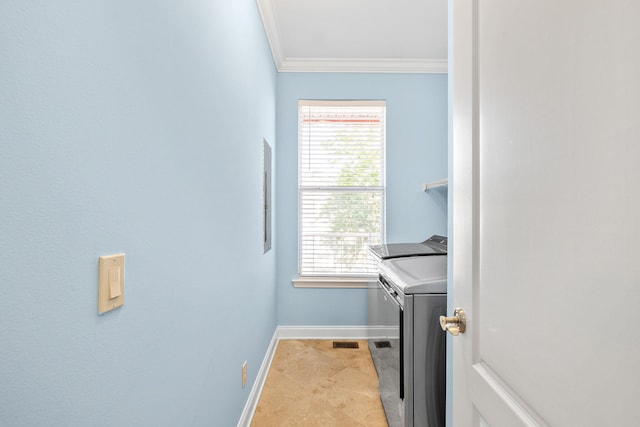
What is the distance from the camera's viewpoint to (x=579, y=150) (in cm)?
47

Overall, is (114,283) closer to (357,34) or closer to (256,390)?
(256,390)

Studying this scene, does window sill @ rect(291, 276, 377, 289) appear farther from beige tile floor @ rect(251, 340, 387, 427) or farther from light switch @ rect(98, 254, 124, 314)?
light switch @ rect(98, 254, 124, 314)

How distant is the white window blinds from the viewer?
3.05 m

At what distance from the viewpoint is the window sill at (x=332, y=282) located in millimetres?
3021

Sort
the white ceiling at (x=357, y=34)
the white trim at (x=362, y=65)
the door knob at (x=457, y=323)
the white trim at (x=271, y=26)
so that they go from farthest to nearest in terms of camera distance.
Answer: the white trim at (x=362, y=65) → the white ceiling at (x=357, y=34) → the white trim at (x=271, y=26) → the door knob at (x=457, y=323)

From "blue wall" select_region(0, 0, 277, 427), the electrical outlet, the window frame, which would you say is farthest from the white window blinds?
"blue wall" select_region(0, 0, 277, 427)

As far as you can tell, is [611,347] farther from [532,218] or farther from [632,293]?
[532,218]

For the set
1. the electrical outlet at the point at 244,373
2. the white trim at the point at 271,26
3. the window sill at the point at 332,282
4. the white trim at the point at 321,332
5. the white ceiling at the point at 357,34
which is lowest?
the white trim at the point at 321,332

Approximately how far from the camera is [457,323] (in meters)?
0.87


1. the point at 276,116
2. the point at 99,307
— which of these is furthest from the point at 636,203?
the point at 276,116

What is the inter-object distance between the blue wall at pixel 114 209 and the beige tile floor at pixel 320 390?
2.12 ft

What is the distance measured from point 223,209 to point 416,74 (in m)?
2.57

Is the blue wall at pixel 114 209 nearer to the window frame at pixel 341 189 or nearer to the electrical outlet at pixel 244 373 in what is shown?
the electrical outlet at pixel 244 373

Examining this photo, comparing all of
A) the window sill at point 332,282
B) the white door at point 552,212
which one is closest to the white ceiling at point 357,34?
the white door at point 552,212
